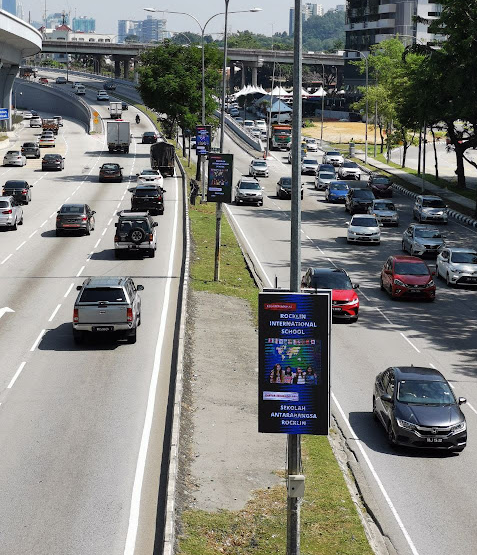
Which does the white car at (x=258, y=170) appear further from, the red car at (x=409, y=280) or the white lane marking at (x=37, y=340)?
the white lane marking at (x=37, y=340)

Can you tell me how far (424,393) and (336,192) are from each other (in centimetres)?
4957

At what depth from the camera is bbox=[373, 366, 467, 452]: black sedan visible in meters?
20.3

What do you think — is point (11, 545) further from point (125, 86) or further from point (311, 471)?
point (125, 86)

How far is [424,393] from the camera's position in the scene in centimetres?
2136

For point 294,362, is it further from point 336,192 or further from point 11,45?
point 11,45

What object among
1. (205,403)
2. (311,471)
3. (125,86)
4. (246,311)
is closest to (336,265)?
(246,311)

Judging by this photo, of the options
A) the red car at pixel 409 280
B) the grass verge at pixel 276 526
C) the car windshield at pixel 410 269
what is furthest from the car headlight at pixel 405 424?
the car windshield at pixel 410 269

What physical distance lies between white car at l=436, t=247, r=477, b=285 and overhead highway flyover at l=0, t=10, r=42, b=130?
61063 mm

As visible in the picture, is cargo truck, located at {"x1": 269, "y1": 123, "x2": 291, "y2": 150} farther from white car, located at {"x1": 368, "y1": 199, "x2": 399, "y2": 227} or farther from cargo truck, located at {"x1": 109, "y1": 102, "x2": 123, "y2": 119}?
white car, located at {"x1": 368, "y1": 199, "x2": 399, "y2": 227}

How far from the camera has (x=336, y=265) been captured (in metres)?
45.1

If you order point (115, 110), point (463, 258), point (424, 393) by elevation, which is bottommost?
point (424, 393)

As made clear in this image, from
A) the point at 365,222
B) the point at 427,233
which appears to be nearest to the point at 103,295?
the point at 427,233

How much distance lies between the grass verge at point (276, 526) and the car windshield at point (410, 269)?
20592 millimetres

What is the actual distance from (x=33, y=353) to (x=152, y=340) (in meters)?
3.35
